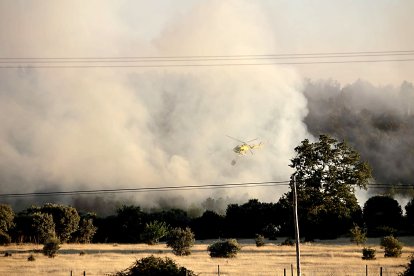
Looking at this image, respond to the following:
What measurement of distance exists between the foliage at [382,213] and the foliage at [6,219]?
7089cm

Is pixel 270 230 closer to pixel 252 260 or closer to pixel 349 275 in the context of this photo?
pixel 252 260

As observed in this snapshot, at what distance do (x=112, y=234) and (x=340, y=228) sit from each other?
53298 mm

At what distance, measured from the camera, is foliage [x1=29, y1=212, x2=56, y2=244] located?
3829 inches

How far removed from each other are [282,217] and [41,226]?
47963 mm

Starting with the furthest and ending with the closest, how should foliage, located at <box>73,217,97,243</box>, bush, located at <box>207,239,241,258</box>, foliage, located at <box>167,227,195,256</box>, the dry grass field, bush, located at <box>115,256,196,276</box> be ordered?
foliage, located at <box>73,217,97,243</box>, foliage, located at <box>167,227,195,256</box>, bush, located at <box>207,239,241,258</box>, the dry grass field, bush, located at <box>115,256,196,276</box>

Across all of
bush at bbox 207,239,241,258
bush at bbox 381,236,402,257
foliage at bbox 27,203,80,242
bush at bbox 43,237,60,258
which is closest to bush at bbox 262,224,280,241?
foliage at bbox 27,203,80,242

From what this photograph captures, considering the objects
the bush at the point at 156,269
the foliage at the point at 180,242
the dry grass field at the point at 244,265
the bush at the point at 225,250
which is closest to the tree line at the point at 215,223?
the foliage at the point at 180,242

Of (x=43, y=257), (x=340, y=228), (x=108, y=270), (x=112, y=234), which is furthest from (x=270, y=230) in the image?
(x=108, y=270)

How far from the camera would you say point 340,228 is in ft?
320

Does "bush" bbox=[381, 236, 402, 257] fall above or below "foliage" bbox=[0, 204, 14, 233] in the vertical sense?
below

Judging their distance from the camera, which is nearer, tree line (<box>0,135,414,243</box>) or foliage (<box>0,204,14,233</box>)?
tree line (<box>0,135,414,243</box>)

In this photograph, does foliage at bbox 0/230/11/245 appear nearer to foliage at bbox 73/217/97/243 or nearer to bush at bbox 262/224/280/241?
foliage at bbox 73/217/97/243

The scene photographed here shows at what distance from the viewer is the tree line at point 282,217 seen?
3492 inches

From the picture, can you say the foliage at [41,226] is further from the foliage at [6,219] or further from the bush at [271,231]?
the bush at [271,231]
